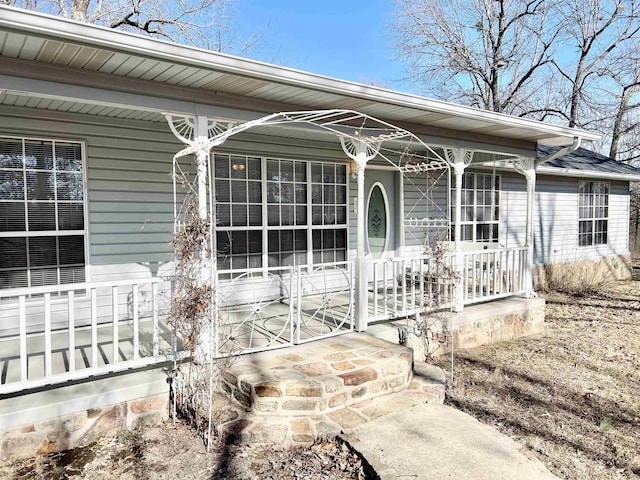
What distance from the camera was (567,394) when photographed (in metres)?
4.64

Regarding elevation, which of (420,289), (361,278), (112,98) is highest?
(112,98)

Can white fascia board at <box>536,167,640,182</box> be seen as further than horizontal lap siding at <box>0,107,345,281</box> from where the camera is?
Yes

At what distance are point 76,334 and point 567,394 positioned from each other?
511 centimetres

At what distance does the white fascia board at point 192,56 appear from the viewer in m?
2.90

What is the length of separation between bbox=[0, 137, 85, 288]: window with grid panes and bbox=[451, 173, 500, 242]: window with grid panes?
6.46 m

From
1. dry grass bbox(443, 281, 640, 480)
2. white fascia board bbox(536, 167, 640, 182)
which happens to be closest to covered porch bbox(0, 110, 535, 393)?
dry grass bbox(443, 281, 640, 480)

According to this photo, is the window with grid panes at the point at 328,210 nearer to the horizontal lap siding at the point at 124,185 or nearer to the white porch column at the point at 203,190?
the horizontal lap siding at the point at 124,185

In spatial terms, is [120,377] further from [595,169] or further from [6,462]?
[595,169]

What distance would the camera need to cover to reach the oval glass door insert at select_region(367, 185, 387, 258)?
773 centimetres

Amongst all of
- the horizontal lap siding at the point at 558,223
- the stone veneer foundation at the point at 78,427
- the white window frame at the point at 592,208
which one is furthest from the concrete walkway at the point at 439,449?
the white window frame at the point at 592,208

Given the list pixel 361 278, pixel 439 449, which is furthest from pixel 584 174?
pixel 439 449

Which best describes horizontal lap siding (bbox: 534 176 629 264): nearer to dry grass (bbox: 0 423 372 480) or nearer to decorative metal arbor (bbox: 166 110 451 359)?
decorative metal arbor (bbox: 166 110 451 359)

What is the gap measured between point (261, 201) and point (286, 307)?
1486 millimetres

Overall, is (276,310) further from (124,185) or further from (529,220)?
(529,220)
